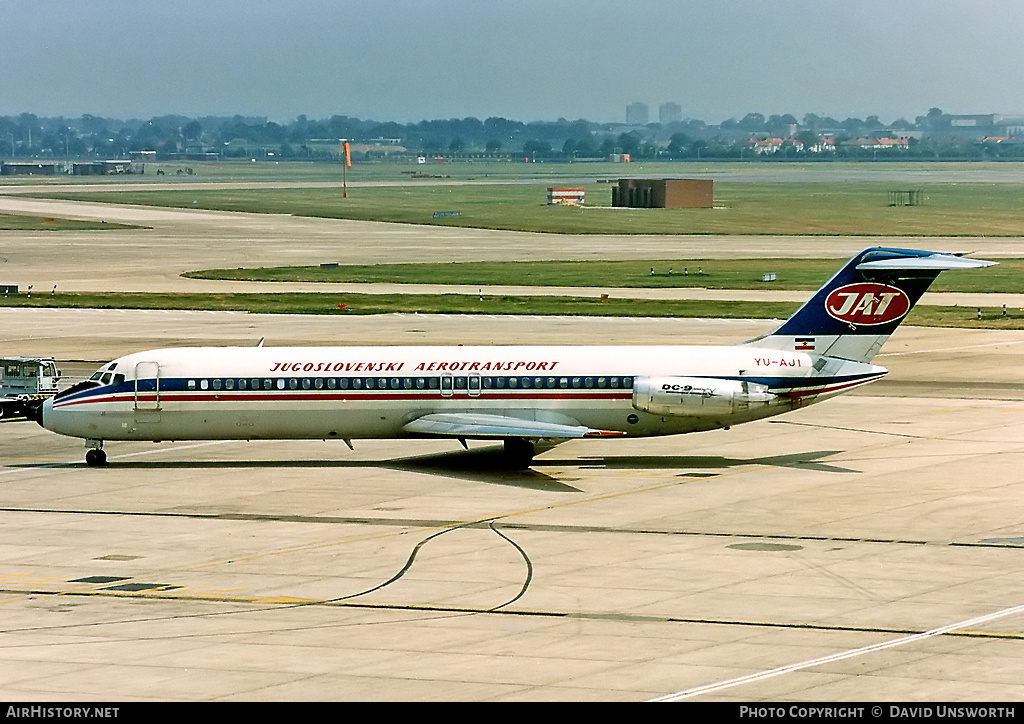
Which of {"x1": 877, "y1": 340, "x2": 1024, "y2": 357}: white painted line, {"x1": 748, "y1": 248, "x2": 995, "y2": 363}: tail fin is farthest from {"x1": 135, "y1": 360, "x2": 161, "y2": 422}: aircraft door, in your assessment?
{"x1": 877, "y1": 340, "x2": 1024, "y2": 357}: white painted line

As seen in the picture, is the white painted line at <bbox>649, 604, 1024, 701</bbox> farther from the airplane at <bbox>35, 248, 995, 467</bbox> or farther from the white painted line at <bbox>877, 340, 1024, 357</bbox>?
the white painted line at <bbox>877, 340, 1024, 357</bbox>

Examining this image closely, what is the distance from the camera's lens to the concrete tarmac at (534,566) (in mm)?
22125

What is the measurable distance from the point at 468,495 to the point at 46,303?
180 feet

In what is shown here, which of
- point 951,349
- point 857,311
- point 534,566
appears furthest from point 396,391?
point 951,349

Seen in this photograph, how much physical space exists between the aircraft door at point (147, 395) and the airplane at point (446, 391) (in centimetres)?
3

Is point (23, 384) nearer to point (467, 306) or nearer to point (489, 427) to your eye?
point (489, 427)

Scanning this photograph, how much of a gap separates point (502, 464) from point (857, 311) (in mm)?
11331

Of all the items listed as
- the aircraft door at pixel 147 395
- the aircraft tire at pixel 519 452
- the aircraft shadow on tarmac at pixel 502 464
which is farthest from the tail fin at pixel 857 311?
the aircraft door at pixel 147 395

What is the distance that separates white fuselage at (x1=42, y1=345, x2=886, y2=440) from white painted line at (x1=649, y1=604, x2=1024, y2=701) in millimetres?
15497
